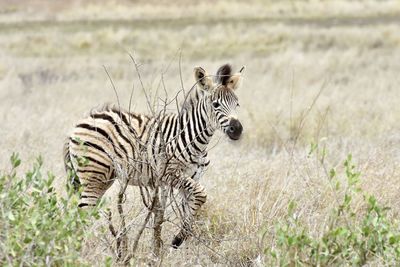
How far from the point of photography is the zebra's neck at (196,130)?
680 cm

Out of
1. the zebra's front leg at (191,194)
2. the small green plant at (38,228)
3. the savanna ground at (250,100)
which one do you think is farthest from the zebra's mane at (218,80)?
the small green plant at (38,228)

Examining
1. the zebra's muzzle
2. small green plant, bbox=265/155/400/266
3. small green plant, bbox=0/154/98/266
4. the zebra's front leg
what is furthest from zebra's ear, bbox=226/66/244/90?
small green plant, bbox=0/154/98/266

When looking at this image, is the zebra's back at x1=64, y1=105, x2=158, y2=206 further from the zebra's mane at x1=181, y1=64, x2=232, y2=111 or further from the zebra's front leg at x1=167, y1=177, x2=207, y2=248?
the zebra's mane at x1=181, y1=64, x2=232, y2=111

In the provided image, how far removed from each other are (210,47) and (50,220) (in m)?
23.9

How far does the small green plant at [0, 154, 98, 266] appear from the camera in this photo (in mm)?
4516

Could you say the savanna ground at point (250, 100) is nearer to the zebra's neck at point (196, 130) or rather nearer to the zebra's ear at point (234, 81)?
the zebra's neck at point (196, 130)

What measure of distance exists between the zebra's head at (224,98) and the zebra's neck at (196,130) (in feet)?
0.28

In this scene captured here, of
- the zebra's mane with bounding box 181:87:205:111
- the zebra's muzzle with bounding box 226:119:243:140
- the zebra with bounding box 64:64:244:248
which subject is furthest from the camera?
the zebra's mane with bounding box 181:87:205:111

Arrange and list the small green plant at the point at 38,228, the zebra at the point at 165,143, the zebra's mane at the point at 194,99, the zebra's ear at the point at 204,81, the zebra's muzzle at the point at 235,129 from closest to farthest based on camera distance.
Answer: the small green plant at the point at 38,228, the zebra at the point at 165,143, the zebra's muzzle at the point at 235,129, the zebra's ear at the point at 204,81, the zebra's mane at the point at 194,99

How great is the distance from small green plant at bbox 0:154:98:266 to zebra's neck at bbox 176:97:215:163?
6.37 feet

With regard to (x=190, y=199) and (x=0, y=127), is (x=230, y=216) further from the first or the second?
(x=0, y=127)

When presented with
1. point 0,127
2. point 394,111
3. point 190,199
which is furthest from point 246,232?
point 394,111

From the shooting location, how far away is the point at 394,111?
13.0m

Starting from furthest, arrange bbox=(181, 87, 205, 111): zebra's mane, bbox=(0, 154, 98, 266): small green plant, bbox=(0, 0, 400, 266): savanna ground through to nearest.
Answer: bbox=(181, 87, 205, 111): zebra's mane < bbox=(0, 0, 400, 266): savanna ground < bbox=(0, 154, 98, 266): small green plant
